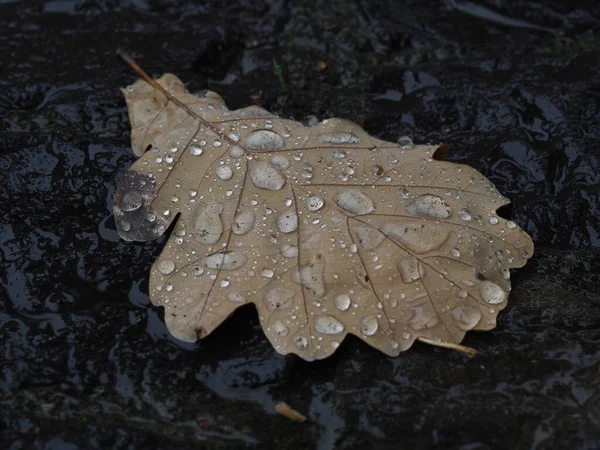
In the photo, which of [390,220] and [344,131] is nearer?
[390,220]

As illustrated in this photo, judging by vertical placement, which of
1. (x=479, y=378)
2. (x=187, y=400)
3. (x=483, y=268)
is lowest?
(x=187, y=400)

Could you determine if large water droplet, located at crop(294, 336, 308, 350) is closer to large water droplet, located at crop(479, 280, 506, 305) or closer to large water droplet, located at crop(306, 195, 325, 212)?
large water droplet, located at crop(306, 195, 325, 212)

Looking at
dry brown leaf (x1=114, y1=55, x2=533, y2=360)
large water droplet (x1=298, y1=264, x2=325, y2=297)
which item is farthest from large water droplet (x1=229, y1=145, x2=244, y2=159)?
large water droplet (x1=298, y1=264, x2=325, y2=297)

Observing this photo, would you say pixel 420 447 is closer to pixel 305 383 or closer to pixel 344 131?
pixel 305 383

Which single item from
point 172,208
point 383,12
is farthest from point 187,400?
point 383,12

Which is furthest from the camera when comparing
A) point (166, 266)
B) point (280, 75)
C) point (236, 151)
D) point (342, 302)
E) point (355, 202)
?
point (280, 75)

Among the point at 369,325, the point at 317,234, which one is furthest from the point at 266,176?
the point at 369,325

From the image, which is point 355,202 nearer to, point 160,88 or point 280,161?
point 280,161
